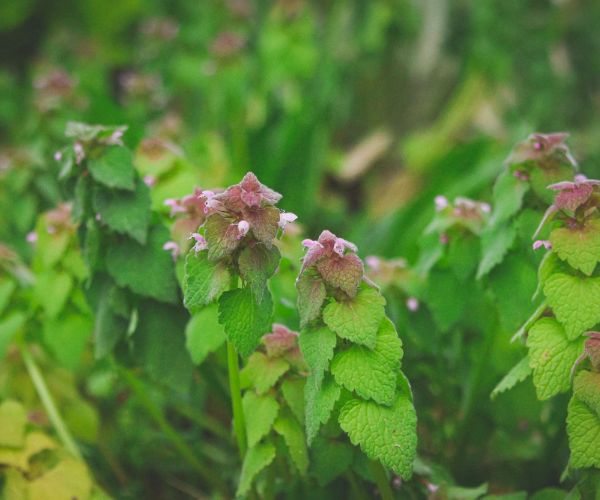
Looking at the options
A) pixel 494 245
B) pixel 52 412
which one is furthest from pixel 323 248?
pixel 52 412

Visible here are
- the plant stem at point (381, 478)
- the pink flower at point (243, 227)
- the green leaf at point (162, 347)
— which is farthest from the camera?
the green leaf at point (162, 347)

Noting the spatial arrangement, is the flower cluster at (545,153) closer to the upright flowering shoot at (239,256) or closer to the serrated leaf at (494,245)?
the serrated leaf at (494,245)

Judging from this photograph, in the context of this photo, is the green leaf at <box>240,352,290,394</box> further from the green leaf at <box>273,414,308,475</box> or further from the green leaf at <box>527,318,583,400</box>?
the green leaf at <box>527,318,583,400</box>

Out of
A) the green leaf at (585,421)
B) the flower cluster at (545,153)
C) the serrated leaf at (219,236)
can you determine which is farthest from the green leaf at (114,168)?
the green leaf at (585,421)

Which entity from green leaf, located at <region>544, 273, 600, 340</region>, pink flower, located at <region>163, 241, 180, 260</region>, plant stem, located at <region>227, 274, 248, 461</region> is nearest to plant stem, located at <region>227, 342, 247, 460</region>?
plant stem, located at <region>227, 274, 248, 461</region>

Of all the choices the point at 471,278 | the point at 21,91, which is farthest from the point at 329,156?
the point at 471,278

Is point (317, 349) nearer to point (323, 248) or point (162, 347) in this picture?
point (323, 248)
